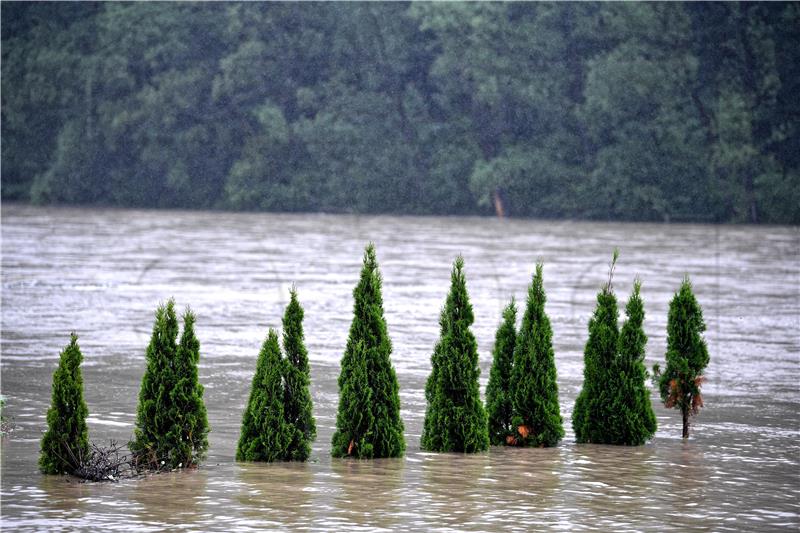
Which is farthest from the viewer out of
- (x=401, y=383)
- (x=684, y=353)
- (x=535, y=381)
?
(x=401, y=383)

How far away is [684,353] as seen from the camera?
10.6 metres

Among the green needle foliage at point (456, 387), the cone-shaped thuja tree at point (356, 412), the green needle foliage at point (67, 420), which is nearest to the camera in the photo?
the green needle foliage at point (67, 420)

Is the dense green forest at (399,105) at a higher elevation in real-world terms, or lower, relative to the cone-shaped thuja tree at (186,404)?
higher

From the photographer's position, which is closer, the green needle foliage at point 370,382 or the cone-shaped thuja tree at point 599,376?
the green needle foliage at point 370,382

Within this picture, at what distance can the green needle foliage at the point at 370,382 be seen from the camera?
9422 mm

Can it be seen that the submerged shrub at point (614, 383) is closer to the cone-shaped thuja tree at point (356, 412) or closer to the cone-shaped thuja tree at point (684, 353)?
the cone-shaped thuja tree at point (684, 353)

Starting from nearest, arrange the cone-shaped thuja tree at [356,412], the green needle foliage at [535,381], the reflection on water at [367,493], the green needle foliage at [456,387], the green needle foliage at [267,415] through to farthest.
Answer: the reflection on water at [367,493], the green needle foliage at [267,415], the cone-shaped thuja tree at [356,412], the green needle foliage at [456,387], the green needle foliage at [535,381]

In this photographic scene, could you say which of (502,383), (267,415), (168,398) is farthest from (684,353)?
(168,398)

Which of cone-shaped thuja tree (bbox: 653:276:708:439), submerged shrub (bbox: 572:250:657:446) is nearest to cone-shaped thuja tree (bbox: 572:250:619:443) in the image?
submerged shrub (bbox: 572:250:657:446)

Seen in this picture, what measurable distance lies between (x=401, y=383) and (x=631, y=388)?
4248 mm

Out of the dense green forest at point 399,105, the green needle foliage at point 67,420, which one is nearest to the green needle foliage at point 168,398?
the green needle foliage at point 67,420

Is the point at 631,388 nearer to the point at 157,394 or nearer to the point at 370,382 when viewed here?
the point at 370,382

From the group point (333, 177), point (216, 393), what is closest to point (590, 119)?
point (333, 177)

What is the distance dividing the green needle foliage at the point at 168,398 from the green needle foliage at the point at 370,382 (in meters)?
1.09
